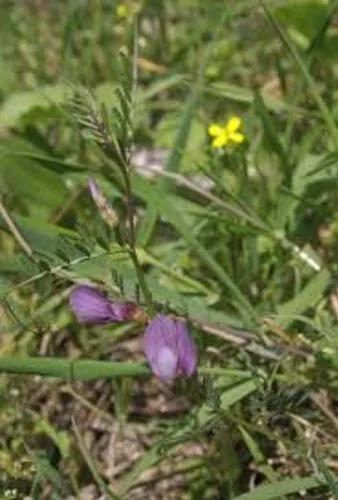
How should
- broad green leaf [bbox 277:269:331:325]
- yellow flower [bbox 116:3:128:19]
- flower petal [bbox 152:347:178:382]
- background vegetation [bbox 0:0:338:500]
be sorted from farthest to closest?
yellow flower [bbox 116:3:128:19] → broad green leaf [bbox 277:269:331:325] → background vegetation [bbox 0:0:338:500] → flower petal [bbox 152:347:178:382]

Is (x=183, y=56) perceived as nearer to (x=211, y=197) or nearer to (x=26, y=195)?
(x=26, y=195)

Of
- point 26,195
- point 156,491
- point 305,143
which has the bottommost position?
point 156,491

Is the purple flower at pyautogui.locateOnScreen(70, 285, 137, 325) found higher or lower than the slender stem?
higher

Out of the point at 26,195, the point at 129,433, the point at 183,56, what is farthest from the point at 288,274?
the point at 183,56

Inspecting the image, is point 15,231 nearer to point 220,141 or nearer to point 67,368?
point 67,368

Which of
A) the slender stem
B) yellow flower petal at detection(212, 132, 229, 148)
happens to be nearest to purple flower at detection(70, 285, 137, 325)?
the slender stem

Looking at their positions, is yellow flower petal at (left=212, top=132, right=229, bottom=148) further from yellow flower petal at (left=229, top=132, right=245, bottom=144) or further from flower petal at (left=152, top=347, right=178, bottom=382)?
flower petal at (left=152, top=347, right=178, bottom=382)

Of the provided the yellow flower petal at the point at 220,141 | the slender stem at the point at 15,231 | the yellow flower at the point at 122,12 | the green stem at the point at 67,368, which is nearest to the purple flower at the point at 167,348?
the green stem at the point at 67,368

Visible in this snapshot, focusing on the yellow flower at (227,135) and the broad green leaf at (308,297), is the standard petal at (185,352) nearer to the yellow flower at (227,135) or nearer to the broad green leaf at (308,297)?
the broad green leaf at (308,297)
